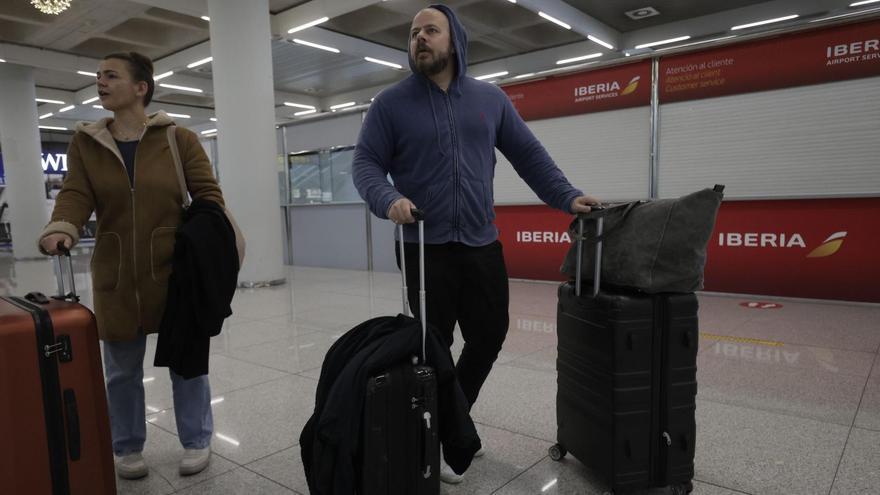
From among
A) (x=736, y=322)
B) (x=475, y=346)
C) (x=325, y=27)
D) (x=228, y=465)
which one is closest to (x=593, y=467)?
(x=475, y=346)

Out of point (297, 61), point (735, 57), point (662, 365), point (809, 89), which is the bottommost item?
point (662, 365)

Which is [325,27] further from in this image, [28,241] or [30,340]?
[30,340]

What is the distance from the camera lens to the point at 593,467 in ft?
5.70

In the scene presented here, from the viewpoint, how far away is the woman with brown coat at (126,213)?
5.94 feet

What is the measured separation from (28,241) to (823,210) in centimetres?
1426

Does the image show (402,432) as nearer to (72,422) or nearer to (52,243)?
(72,422)

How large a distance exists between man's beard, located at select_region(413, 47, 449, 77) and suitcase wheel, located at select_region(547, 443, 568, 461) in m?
1.38

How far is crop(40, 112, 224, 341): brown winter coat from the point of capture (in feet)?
5.93

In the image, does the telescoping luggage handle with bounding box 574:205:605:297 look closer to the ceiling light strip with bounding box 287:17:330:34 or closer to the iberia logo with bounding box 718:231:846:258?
the iberia logo with bounding box 718:231:846:258

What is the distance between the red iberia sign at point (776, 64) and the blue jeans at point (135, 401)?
503 centimetres

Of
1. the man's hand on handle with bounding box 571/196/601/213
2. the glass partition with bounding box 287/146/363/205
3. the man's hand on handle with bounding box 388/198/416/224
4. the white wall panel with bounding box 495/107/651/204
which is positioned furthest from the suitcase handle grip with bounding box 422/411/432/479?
the glass partition with bounding box 287/146/363/205

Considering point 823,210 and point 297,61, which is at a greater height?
point 297,61

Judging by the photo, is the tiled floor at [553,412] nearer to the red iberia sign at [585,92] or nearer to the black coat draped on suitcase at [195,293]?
the black coat draped on suitcase at [195,293]

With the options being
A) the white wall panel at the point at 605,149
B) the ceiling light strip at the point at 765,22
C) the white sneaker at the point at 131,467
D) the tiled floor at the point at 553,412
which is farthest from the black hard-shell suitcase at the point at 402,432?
the ceiling light strip at the point at 765,22
